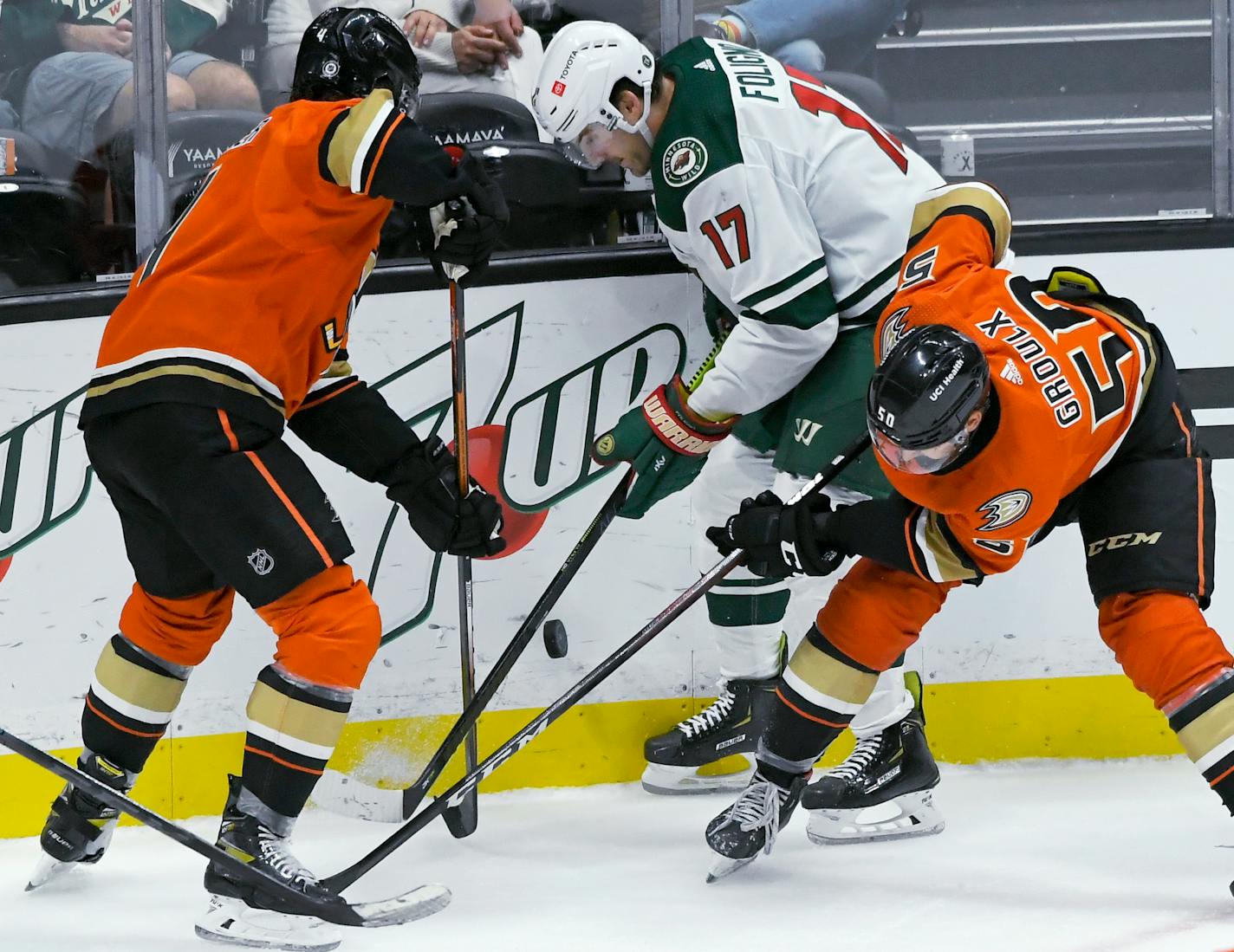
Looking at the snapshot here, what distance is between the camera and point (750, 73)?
2.69 m

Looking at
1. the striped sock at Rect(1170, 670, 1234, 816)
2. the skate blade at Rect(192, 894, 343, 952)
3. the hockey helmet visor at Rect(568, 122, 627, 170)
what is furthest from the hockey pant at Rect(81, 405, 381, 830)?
the striped sock at Rect(1170, 670, 1234, 816)

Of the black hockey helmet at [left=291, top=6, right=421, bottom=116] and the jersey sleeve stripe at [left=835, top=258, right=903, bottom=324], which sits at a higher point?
the black hockey helmet at [left=291, top=6, right=421, bottom=116]

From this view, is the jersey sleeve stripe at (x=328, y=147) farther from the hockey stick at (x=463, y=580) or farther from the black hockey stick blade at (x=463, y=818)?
the black hockey stick blade at (x=463, y=818)

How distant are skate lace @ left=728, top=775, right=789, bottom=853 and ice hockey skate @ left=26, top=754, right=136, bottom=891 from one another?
1049 mm

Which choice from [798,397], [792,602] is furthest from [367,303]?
[792,602]

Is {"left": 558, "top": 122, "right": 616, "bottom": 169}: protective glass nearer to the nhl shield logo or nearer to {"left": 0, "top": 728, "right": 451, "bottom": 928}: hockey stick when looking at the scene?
the nhl shield logo

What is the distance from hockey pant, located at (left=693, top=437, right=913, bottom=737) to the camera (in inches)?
113

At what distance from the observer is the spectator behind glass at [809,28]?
10.4 feet

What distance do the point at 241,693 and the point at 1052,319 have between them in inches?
67.8

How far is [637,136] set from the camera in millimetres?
2727

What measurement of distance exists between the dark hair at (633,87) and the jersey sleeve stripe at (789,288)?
0.42m

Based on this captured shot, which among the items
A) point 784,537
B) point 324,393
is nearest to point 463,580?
point 324,393

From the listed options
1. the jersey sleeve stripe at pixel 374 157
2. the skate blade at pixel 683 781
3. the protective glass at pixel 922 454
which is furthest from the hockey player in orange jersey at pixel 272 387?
the skate blade at pixel 683 781

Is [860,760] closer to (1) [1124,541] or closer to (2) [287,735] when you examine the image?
(1) [1124,541]
